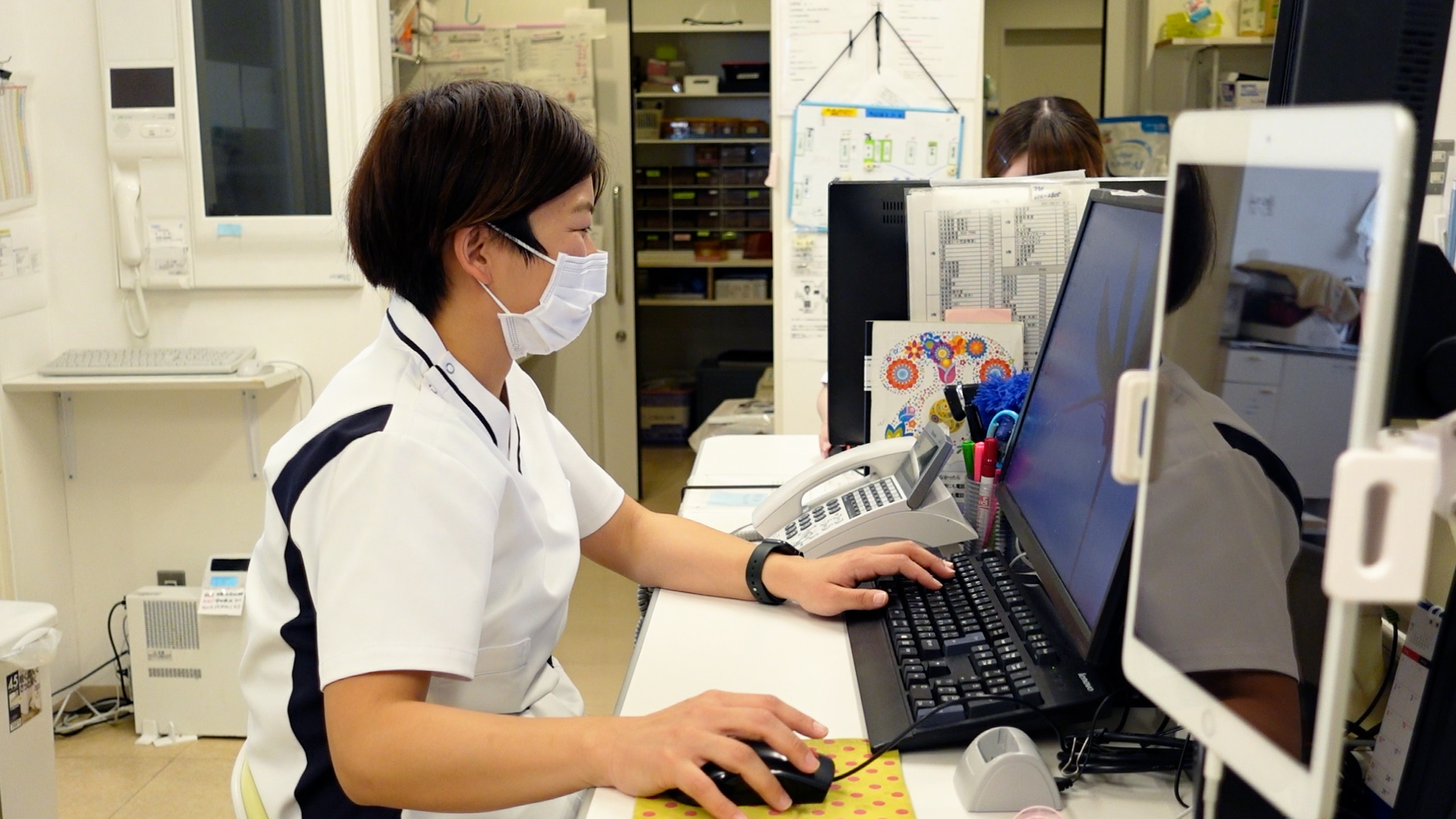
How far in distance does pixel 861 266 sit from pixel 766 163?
4.06 meters

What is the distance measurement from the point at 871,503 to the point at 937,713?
1.69 ft

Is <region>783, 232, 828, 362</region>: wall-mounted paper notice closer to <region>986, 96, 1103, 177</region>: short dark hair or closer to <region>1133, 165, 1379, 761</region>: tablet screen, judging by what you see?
<region>986, 96, 1103, 177</region>: short dark hair

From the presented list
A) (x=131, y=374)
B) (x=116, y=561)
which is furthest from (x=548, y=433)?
(x=116, y=561)

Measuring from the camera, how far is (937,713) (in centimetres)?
101

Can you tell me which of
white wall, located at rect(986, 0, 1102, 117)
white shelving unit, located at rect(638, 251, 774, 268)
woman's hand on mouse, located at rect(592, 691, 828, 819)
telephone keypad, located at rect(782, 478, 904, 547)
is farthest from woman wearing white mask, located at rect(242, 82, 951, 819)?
white wall, located at rect(986, 0, 1102, 117)

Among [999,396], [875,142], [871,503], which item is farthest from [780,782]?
[875,142]

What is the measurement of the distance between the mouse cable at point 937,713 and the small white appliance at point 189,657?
2324 mm

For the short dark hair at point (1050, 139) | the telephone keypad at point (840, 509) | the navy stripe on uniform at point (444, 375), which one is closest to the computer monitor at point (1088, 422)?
the telephone keypad at point (840, 509)

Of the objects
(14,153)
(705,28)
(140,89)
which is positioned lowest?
(14,153)

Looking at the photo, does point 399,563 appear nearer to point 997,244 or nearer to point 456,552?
point 456,552

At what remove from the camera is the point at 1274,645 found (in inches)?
26.0

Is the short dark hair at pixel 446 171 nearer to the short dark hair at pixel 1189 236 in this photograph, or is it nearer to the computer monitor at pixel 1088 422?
the computer monitor at pixel 1088 422

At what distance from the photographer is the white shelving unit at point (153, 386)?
2875mm

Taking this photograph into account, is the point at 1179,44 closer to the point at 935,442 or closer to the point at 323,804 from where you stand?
the point at 935,442
